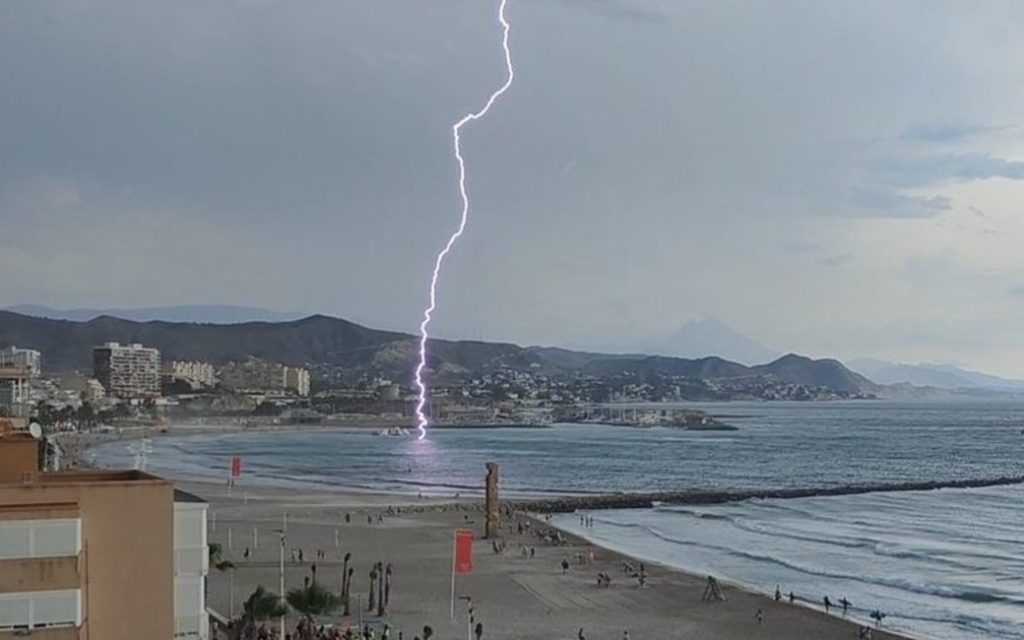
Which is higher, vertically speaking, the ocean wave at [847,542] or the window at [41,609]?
the window at [41,609]

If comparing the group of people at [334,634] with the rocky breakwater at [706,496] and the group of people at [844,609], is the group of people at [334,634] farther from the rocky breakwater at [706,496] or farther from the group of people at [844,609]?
the rocky breakwater at [706,496]

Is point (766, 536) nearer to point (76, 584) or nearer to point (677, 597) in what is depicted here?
point (677, 597)

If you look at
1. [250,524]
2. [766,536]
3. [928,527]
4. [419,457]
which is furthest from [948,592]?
[419,457]

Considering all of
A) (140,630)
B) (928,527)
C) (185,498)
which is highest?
(185,498)

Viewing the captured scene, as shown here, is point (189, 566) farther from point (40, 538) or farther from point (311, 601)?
point (311, 601)

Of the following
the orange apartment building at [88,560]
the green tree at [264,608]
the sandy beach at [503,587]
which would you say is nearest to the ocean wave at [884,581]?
the sandy beach at [503,587]

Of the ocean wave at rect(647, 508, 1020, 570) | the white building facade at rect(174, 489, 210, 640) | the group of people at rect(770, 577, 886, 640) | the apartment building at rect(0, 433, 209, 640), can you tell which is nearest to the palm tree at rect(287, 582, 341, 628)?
the white building facade at rect(174, 489, 210, 640)

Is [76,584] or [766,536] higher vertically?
[76,584]
